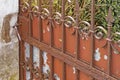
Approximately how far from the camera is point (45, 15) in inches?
102

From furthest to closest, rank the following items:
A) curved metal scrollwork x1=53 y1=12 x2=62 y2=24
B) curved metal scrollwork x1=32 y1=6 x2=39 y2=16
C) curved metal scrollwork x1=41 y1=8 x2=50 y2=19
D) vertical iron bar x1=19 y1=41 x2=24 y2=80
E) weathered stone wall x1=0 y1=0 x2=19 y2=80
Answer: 1. vertical iron bar x1=19 y1=41 x2=24 y2=80
2. weathered stone wall x1=0 y1=0 x2=19 y2=80
3. curved metal scrollwork x1=32 y1=6 x2=39 y2=16
4. curved metal scrollwork x1=41 y1=8 x2=50 y2=19
5. curved metal scrollwork x1=53 y1=12 x2=62 y2=24

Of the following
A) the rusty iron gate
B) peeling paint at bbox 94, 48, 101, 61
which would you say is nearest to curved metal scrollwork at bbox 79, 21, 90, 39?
the rusty iron gate

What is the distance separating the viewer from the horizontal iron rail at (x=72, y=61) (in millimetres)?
2109

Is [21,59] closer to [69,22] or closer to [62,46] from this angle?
[62,46]

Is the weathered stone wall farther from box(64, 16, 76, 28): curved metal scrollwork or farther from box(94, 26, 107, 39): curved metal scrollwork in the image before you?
box(94, 26, 107, 39): curved metal scrollwork

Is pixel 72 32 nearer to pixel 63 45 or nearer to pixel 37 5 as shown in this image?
pixel 63 45

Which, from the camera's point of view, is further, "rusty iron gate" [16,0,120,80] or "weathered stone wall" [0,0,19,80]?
"weathered stone wall" [0,0,19,80]

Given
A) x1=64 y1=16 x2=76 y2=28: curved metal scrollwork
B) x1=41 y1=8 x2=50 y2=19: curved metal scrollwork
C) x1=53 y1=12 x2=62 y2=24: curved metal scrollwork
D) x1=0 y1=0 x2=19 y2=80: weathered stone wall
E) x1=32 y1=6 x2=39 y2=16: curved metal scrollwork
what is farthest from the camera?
x1=0 y1=0 x2=19 y2=80: weathered stone wall

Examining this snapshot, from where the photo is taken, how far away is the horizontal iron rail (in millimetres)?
2109

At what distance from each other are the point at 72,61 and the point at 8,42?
80 cm

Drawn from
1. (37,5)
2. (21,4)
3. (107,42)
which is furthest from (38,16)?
(107,42)

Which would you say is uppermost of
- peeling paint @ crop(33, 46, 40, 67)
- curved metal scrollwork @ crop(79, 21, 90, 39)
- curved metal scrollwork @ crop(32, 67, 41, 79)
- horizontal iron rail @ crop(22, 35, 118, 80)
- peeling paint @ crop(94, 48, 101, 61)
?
curved metal scrollwork @ crop(79, 21, 90, 39)

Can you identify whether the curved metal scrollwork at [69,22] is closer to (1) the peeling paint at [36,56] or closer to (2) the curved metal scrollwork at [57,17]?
(2) the curved metal scrollwork at [57,17]

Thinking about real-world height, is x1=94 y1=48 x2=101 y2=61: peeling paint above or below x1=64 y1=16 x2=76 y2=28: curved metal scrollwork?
below
